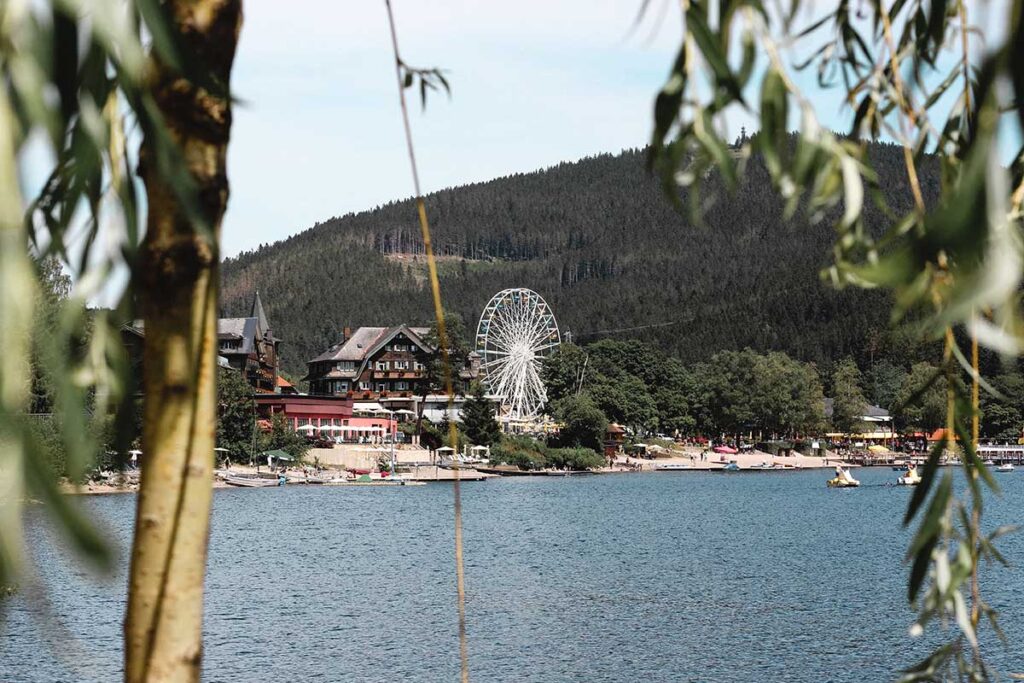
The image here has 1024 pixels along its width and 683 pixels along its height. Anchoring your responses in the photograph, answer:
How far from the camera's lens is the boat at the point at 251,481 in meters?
74.1

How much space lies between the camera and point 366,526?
59781mm

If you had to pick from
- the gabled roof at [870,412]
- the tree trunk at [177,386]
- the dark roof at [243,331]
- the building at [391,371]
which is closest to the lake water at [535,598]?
the tree trunk at [177,386]

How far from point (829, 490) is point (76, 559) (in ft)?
314

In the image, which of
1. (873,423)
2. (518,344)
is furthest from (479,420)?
(873,423)

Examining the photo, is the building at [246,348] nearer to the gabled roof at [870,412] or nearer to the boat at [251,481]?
the boat at [251,481]

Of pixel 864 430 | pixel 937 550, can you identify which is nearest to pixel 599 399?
pixel 864 430

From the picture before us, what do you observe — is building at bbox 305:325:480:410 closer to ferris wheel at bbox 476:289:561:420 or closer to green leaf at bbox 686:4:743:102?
ferris wheel at bbox 476:289:561:420

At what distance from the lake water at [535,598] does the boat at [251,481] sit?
267 cm

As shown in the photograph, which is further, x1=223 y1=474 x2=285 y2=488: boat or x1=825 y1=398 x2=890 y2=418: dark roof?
x1=825 y1=398 x2=890 y2=418: dark roof

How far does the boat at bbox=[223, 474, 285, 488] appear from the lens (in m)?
74.1

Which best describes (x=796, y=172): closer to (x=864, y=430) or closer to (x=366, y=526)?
(x=366, y=526)

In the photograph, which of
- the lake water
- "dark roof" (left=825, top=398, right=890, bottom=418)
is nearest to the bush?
the lake water

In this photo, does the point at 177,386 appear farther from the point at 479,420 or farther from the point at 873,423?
the point at 873,423

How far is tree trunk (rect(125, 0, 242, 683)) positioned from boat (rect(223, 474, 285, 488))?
73744 mm
